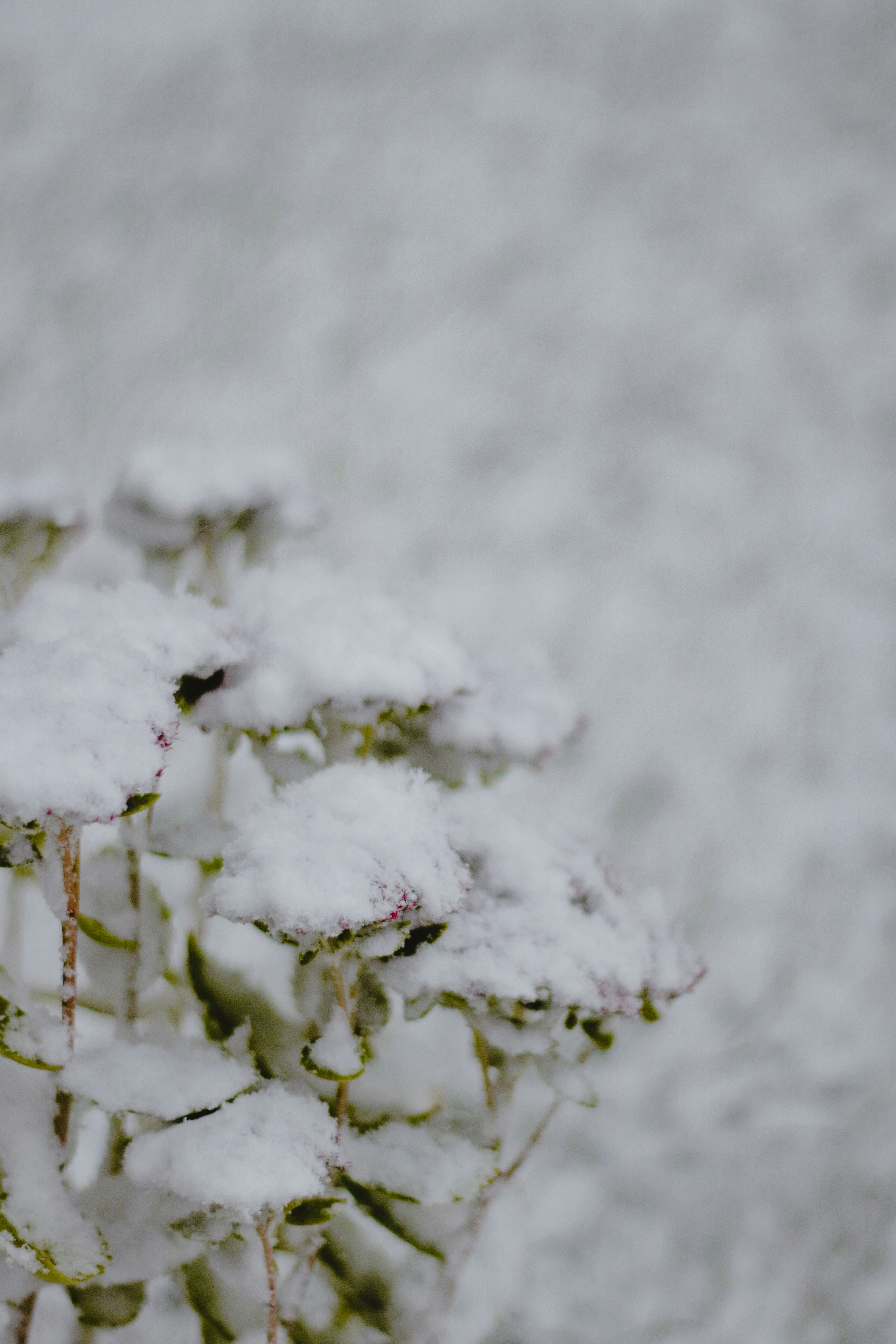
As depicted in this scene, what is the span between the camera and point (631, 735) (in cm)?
74

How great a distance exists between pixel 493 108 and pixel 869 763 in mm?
609

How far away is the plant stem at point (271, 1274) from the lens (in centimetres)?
24

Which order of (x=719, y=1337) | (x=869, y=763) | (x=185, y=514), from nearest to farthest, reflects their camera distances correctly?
1. (x=185, y=514)
2. (x=719, y=1337)
3. (x=869, y=763)

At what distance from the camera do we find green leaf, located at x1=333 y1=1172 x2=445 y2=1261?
0.34 m

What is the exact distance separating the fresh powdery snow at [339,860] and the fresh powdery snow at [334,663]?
0.08 feet

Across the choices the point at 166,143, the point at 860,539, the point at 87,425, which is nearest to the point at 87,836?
the point at 87,425

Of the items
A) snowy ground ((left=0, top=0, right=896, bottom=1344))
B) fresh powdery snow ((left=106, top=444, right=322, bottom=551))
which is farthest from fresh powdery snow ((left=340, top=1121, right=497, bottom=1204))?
snowy ground ((left=0, top=0, right=896, bottom=1344))

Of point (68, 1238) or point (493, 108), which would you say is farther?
point (493, 108)

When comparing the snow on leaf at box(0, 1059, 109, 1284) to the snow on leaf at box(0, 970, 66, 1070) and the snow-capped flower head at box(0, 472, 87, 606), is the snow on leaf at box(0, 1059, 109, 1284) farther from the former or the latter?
the snow-capped flower head at box(0, 472, 87, 606)

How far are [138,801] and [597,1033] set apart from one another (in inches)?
7.3

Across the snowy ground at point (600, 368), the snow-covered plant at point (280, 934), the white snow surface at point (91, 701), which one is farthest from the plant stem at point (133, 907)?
the snowy ground at point (600, 368)

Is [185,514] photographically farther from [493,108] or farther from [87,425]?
[493,108]

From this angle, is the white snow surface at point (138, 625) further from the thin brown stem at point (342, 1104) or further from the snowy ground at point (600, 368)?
the snowy ground at point (600, 368)

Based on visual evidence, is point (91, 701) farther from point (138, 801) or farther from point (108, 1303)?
point (108, 1303)
